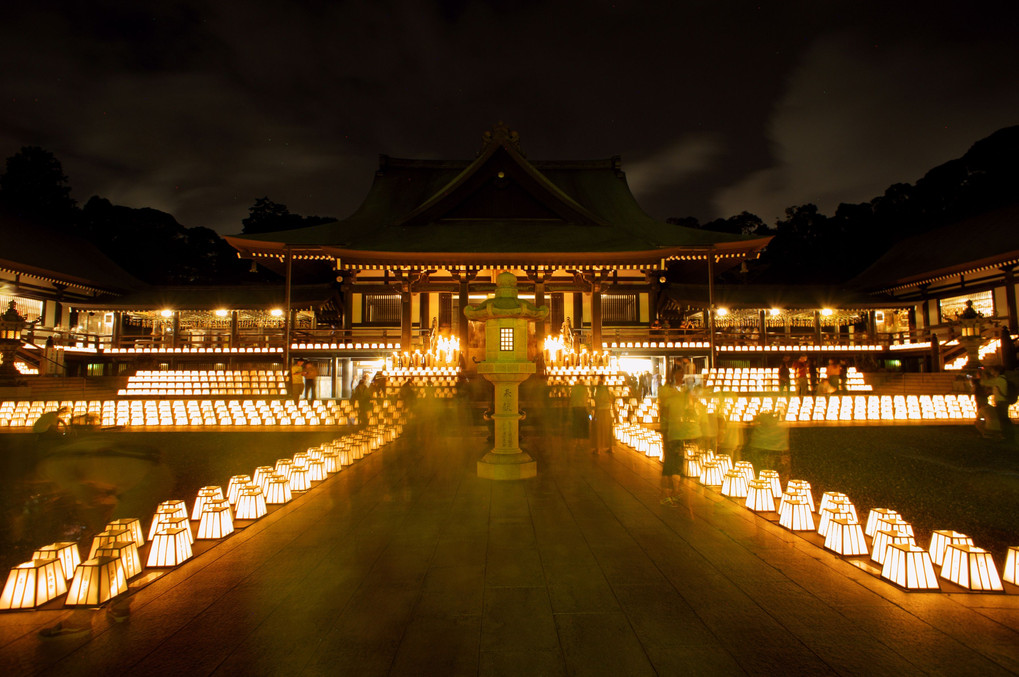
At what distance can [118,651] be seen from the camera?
2.86 metres

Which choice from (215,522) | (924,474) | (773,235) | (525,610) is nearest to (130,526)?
(215,522)

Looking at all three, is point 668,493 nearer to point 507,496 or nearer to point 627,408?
point 507,496

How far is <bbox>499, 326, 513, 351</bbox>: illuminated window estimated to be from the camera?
768 cm

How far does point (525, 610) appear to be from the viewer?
3318mm

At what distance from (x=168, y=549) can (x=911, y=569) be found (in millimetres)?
5341

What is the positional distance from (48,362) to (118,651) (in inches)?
784

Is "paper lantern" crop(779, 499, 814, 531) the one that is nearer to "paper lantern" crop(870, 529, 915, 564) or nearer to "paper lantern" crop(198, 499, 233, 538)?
"paper lantern" crop(870, 529, 915, 564)

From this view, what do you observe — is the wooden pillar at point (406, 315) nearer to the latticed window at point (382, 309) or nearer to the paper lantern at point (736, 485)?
the latticed window at point (382, 309)

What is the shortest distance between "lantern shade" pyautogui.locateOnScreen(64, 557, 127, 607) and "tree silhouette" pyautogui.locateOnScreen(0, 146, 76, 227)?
135ft

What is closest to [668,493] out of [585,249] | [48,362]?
[585,249]

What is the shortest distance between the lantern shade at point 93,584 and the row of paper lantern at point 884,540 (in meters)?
5.20

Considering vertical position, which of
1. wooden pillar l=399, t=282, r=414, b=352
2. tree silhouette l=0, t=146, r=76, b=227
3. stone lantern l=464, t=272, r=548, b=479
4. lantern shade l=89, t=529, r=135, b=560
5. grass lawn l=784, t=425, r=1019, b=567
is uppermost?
tree silhouette l=0, t=146, r=76, b=227

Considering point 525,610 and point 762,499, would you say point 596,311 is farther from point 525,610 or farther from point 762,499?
point 525,610

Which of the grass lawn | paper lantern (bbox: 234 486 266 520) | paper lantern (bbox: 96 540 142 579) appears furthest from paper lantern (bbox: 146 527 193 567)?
the grass lawn
